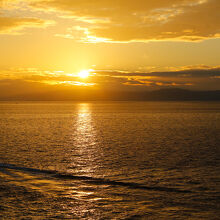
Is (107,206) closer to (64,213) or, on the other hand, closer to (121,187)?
(64,213)

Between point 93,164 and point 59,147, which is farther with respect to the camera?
point 59,147

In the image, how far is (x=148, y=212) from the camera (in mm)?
15117

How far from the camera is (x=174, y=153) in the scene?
32781 mm

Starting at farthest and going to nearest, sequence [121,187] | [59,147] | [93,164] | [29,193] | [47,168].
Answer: [59,147]
[93,164]
[47,168]
[121,187]
[29,193]

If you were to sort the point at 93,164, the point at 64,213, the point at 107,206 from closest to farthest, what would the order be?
the point at 64,213, the point at 107,206, the point at 93,164

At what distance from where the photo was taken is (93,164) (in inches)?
1067

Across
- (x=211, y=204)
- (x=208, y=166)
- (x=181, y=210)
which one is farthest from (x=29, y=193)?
(x=208, y=166)

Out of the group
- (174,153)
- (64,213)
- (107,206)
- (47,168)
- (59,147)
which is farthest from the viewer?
(59,147)

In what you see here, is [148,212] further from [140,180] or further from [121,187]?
[140,180]

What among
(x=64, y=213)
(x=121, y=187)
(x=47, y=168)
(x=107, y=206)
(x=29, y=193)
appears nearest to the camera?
(x=64, y=213)

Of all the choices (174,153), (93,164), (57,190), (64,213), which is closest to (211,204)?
(64,213)

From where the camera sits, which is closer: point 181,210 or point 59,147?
point 181,210

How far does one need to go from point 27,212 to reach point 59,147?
75.4 ft

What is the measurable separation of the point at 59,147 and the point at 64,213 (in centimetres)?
2336
